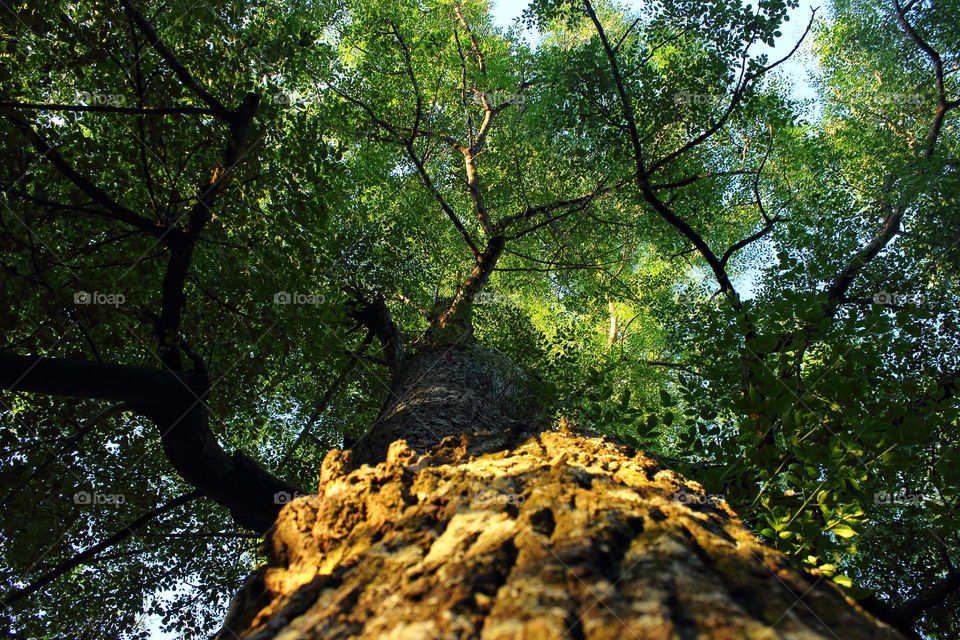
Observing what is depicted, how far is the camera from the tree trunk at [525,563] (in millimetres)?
1537

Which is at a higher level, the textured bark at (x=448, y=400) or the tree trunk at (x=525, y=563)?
the textured bark at (x=448, y=400)

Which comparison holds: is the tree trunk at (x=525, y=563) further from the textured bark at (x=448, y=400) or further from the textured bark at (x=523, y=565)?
the textured bark at (x=448, y=400)

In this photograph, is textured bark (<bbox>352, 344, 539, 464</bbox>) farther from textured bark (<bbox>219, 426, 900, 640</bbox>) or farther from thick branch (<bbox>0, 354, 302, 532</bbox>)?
textured bark (<bbox>219, 426, 900, 640</bbox>)

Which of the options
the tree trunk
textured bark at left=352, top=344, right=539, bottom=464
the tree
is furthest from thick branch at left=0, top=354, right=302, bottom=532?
the tree trunk

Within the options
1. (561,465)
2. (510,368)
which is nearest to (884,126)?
(510,368)

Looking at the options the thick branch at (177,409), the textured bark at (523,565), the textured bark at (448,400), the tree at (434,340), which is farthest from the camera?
the textured bark at (448,400)

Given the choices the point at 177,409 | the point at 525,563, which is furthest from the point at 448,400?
the point at 525,563

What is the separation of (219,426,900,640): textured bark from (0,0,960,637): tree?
2cm

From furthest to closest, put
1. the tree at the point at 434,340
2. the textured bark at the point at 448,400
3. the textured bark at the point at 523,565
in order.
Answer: the textured bark at the point at 448,400 < the tree at the point at 434,340 < the textured bark at the point at 523,565

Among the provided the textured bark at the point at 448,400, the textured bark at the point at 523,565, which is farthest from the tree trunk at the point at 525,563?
the textured bark at the point at 448,400

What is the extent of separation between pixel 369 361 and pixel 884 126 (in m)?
10.8

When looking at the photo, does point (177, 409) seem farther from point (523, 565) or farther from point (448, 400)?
point (523, 565)

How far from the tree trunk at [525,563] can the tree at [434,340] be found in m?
0.02

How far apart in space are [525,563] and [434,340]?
6322 millimetres
